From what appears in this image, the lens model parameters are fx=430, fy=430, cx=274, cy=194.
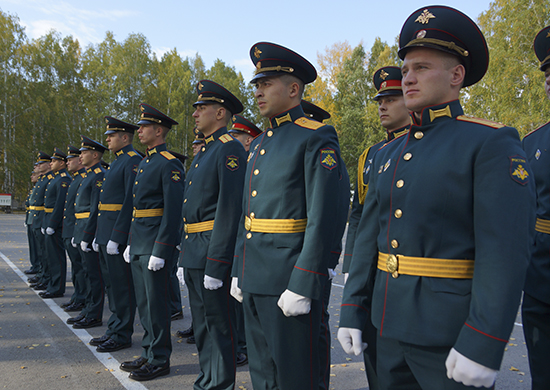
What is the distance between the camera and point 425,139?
5.92 feet

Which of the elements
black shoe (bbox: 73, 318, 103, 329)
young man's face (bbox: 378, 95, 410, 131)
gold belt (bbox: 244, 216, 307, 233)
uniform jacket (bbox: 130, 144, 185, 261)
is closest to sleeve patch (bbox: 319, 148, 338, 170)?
gold belt (bbox: 244, 216, 307, 233)

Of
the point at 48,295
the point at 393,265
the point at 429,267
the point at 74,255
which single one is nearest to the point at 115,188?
the point at 74,255

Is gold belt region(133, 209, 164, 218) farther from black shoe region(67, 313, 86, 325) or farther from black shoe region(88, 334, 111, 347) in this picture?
black shoe region(67, 313, 86, 325)

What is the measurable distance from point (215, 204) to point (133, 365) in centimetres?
182

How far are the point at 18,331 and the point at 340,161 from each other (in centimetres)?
490

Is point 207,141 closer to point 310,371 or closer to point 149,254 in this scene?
point 149,254

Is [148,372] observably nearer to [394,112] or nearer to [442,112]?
[394,112]

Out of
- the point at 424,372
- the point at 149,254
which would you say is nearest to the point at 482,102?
the point at 149,254

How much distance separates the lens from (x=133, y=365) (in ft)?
13.4

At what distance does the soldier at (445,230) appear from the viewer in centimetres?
147

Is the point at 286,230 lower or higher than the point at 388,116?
lower

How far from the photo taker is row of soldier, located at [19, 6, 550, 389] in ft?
5.04

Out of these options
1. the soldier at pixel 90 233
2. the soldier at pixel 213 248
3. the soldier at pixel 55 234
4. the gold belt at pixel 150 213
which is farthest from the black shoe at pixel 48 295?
the soldier at pixel 213 248

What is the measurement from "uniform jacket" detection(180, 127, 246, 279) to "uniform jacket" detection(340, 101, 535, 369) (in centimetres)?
161
